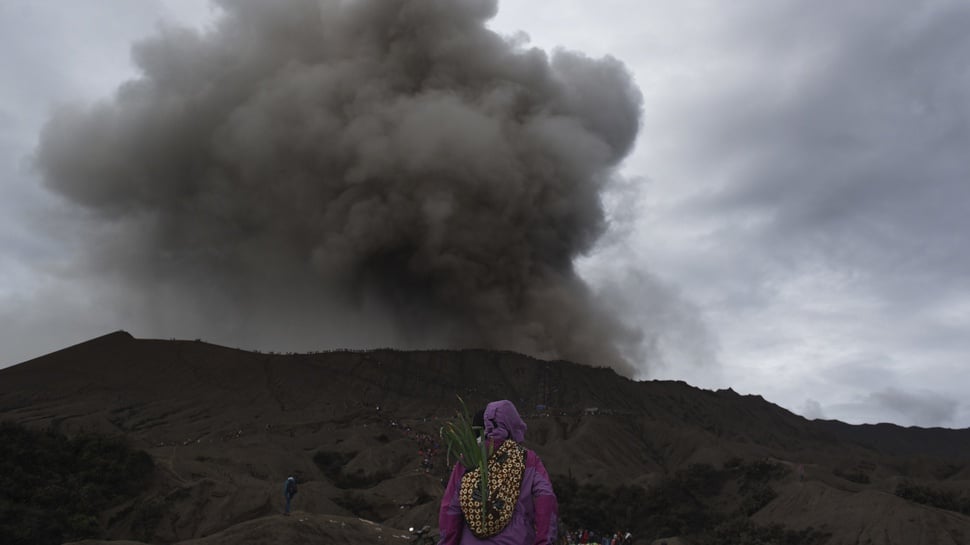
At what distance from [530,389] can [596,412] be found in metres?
12.7

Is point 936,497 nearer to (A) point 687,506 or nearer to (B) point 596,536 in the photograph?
(A) point 687,506

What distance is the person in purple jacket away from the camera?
4.00 meters

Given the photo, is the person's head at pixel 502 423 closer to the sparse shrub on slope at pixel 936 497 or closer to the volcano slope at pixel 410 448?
the volcano slope at pixel 410 448

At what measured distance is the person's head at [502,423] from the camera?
4.27m

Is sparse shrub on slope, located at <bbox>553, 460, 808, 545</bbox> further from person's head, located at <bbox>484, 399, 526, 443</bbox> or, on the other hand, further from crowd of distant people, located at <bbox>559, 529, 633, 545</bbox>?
person's head, located at <bbox>484, 399, 526, 443</bbox>

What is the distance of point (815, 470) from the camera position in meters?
61.9

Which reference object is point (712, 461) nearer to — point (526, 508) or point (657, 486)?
point (657, 486)

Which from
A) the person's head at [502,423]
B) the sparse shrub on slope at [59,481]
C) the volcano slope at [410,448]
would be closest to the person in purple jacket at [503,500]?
the person's head at [502,423]

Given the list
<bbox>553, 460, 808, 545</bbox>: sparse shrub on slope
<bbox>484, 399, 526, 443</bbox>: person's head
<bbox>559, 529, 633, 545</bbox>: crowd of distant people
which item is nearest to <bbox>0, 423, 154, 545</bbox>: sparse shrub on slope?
<bbox>559, 529, 633, 545</bbox>: crowd of distant people

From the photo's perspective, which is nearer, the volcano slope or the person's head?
the person's head

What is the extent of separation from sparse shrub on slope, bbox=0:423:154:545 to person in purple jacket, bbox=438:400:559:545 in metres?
26.2

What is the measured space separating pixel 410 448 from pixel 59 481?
3422 centimetres

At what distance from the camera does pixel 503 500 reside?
404 cm

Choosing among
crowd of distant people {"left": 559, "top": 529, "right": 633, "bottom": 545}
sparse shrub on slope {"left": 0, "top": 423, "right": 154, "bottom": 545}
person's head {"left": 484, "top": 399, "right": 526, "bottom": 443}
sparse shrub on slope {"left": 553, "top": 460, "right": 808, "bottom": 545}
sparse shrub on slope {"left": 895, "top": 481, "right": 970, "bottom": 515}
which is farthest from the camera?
sparse shrub on slope {"left": 895, "top": 481, "right": 970, "bottom": 515}
